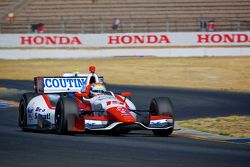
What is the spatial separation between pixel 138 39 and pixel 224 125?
2787 cm

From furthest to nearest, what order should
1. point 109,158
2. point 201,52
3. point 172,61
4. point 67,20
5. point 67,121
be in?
1. point 67,20
2. point 201,52
3. point 172,61
4. point 67,121
5. point 109,158

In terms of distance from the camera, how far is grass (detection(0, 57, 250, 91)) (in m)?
36.0

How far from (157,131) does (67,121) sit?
2.10 meters

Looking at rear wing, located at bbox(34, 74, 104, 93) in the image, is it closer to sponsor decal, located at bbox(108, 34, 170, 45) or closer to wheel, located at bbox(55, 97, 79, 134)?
wheel, located at bbox(55, 97, 79, 134)

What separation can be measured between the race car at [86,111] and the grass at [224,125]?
164 centimetres

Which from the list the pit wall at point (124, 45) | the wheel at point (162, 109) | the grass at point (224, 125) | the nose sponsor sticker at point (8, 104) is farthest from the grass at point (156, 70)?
the wheel at point (162, 109)

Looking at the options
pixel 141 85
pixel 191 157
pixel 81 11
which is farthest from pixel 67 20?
pixel 191 157

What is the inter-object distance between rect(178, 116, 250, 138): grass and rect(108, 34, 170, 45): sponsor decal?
25.6 m

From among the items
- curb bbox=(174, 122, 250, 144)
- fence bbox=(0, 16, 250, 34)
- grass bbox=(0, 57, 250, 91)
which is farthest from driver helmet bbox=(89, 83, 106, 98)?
fence bbox=(0, 16, 250, 34)

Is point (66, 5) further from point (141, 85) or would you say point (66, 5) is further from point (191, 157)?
point (191, 157)

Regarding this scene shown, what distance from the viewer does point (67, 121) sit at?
16.1 m

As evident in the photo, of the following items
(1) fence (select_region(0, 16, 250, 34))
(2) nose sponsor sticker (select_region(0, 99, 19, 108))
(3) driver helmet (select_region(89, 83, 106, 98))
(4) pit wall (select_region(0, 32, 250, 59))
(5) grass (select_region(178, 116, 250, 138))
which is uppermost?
(1) fence (select_region(0, 16, 250, 34))

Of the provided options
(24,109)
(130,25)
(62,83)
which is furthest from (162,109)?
(130,25)

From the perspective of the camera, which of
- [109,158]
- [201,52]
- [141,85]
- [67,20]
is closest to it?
[109,158]
